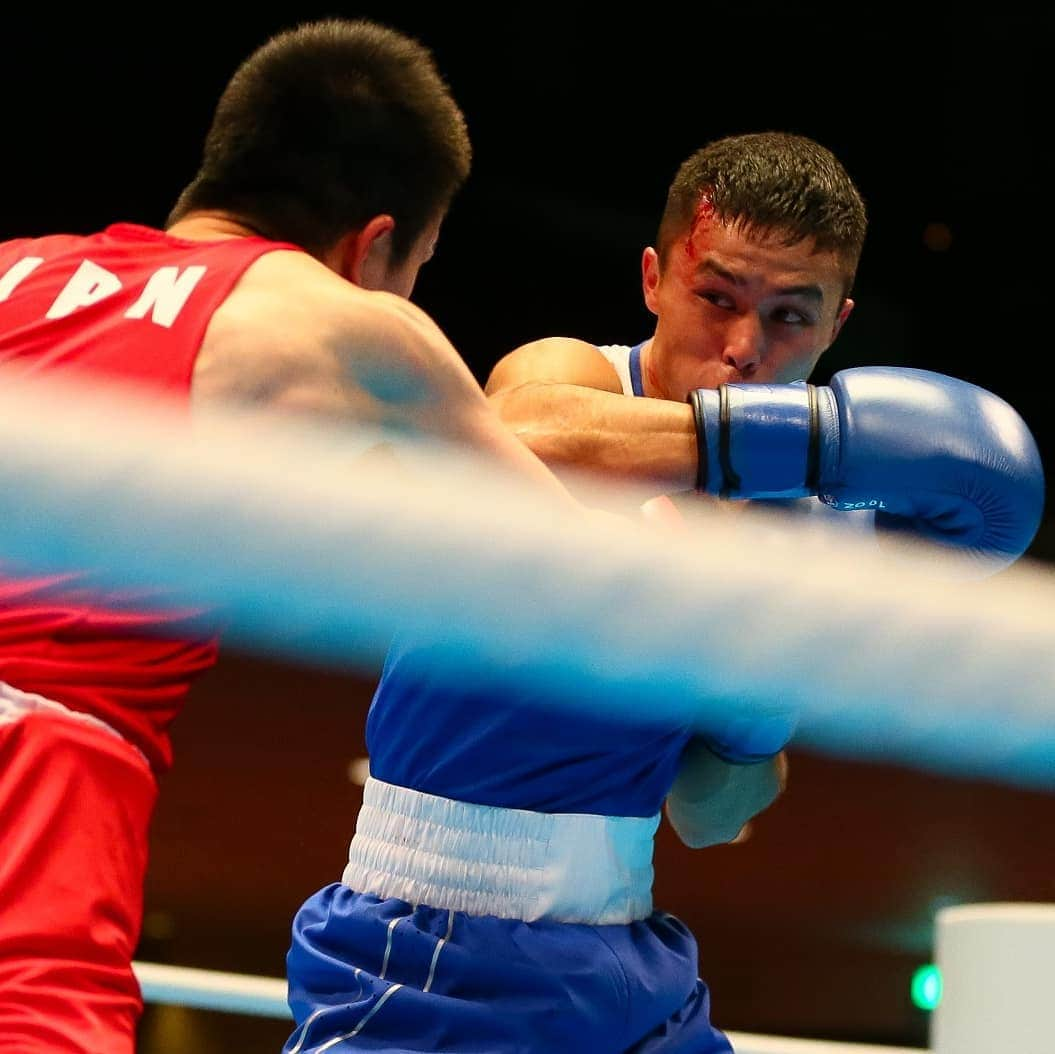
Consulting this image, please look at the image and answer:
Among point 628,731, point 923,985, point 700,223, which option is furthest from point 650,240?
point 628,731

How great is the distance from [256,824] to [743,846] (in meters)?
1.71

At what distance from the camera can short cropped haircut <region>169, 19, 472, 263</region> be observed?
142cm

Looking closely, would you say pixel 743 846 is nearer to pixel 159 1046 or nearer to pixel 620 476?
pixel 159 1046

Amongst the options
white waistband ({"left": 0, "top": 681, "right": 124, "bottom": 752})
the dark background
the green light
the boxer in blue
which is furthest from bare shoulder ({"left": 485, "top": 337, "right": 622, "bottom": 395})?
the dark background

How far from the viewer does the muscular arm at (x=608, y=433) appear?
1387 mm

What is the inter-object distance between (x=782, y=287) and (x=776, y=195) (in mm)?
115

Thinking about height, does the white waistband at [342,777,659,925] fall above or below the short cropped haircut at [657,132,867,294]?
below

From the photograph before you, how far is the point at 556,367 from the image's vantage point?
5.43 ft

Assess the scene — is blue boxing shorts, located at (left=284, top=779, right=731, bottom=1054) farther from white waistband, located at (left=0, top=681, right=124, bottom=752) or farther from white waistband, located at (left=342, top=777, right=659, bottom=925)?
white waistband, located at (left=0, top=681, right=124, bottom=752)

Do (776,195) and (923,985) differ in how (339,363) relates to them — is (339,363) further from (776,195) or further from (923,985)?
(923,985)

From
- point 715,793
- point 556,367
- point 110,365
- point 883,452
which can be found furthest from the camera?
point 715,793

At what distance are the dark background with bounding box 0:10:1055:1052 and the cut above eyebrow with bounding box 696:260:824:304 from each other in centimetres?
312

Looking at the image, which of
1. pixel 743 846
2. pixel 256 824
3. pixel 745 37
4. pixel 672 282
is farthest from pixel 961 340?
pixel 672 282

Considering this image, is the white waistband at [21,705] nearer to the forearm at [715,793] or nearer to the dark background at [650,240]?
the forearm at [715,793]
